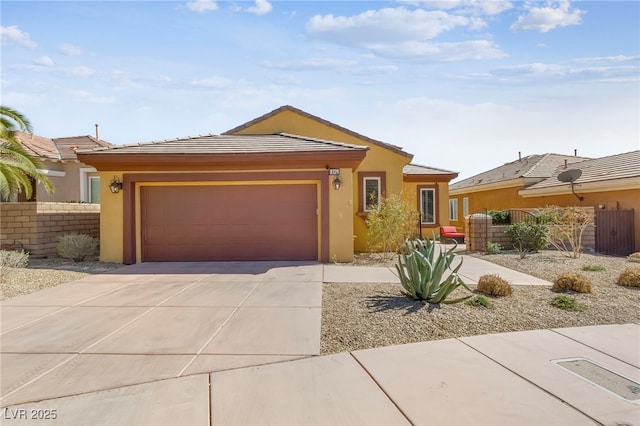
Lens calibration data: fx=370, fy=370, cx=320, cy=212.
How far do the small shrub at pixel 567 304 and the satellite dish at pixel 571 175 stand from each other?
12293mm

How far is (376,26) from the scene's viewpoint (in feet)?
33.3

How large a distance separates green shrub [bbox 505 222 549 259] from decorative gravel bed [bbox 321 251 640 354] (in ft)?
16.0

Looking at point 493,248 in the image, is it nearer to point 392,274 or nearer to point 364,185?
point 364,185

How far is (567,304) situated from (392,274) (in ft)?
12.1

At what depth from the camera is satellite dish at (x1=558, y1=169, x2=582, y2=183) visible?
634 inches

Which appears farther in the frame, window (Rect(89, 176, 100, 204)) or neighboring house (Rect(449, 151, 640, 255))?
window (Rect(89, 176, 100, 204))

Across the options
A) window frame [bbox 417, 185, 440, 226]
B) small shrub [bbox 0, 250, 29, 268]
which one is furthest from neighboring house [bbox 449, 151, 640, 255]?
small shrub [bbox 0, 250, 29, 268]

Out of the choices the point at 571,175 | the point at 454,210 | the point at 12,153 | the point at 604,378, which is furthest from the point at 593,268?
the point at 454,210

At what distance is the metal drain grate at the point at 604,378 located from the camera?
3348 millimetres

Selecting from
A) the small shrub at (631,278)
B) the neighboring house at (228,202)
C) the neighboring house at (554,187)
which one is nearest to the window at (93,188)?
the neighboring house at (228,202)

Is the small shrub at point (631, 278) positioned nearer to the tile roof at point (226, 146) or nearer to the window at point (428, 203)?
the tile roof at point (226, 146)

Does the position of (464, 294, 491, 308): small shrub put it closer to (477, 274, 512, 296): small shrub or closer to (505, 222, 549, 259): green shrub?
(477, 274, 512, 296): small shrub

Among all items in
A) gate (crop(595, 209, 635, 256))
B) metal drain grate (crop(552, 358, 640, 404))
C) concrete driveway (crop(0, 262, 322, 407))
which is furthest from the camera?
gate (crop(595, 209, 635, 256))

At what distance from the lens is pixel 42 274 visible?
873 cm
